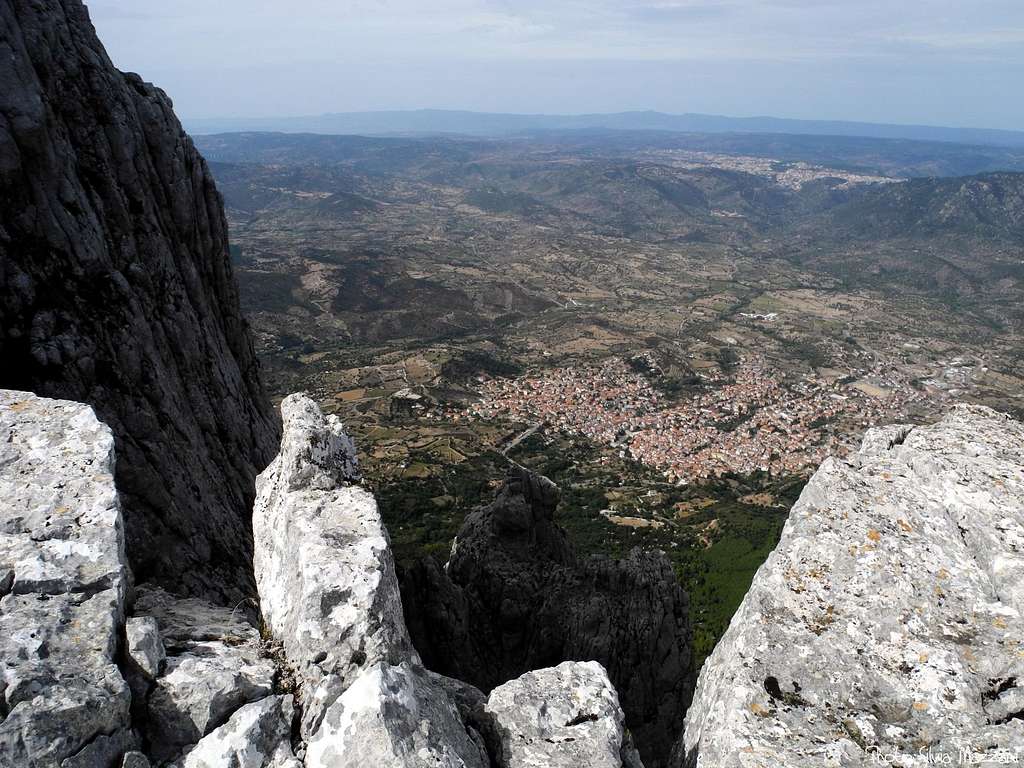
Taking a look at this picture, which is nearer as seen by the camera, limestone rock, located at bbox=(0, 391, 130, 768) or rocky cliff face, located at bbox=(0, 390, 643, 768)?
Answer: limestone rock, located at bbox=(0, 391, 130, 768)

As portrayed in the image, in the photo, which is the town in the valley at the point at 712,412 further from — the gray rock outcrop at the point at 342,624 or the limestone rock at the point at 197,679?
the limestone rock at the point at 197,679

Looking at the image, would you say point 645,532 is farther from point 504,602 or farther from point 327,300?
point 327,300

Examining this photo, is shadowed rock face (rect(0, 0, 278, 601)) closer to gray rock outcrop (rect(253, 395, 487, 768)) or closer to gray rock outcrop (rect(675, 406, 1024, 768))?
gray rock outcrop (rect(253, 395, 487, 768))

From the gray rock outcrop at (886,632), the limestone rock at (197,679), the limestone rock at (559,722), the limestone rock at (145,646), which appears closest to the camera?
the limestone rock at (197,679)

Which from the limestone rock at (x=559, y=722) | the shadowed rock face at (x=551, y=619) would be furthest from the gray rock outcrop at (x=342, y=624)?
the shadowed rock face at (x=551, y=619)

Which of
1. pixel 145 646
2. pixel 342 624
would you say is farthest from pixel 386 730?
pixel 145 646

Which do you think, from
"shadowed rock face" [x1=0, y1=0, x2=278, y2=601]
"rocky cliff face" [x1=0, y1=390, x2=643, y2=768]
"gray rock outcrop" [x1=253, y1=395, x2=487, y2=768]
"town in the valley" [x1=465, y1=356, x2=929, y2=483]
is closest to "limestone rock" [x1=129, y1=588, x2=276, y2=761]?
"rocky cliff face" [x1=0, y1=390, x2=643, y2=768]

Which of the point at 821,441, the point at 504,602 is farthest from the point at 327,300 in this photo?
the point at 504,602
